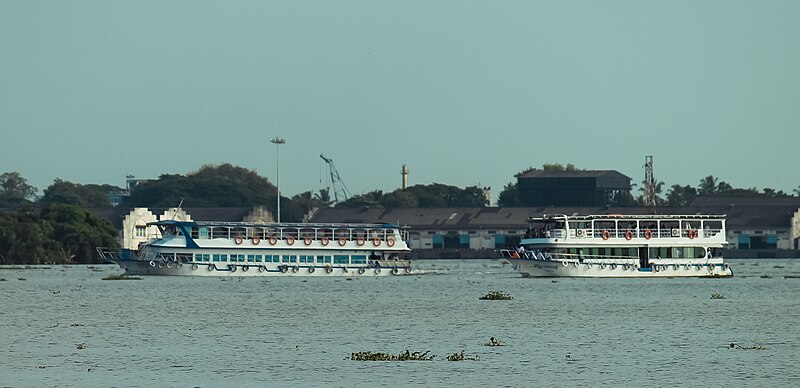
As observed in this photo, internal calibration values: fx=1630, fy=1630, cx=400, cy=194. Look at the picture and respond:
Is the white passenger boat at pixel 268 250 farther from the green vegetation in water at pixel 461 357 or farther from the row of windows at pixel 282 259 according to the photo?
the green vegetation in water at pixel 461 357

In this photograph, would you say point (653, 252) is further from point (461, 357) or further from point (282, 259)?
point (461, 357)

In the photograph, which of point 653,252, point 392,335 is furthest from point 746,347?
point 653,252

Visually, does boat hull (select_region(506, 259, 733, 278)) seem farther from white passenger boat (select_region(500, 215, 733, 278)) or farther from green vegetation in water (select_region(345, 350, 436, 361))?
green vegetation in water (select_region(345, 350, 436, 361))

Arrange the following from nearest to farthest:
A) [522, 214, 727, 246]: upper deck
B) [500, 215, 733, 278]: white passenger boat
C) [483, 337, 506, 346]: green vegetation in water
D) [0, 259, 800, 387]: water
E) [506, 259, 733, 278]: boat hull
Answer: [0, 259, 800, 387]: water, [483, 337, 506, 346]: green vegetation in water, [522, 214, 727, 246]: upper deck, [500, 215, 733, 278]: white passenger boat, [506, 259, 733, 278]: boat hull

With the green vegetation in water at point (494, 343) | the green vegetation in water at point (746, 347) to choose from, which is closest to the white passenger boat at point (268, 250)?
the green vegetation in water at point (494, 343)

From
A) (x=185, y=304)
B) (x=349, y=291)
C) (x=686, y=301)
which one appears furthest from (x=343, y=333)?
(x=349, y=291)

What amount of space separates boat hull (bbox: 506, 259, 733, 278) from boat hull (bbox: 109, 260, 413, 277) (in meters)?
14.9

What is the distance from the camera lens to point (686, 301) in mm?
102500

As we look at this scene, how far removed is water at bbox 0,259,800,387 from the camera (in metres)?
53.8

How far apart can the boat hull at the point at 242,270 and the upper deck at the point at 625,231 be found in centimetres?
1676

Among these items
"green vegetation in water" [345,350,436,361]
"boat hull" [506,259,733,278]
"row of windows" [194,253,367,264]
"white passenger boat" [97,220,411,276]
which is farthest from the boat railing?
"green vegetation in water" [345,350,436,361]

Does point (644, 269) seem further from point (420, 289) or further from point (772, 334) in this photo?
point (772, 334)

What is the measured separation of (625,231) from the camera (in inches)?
5295

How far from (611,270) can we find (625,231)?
3.50m
